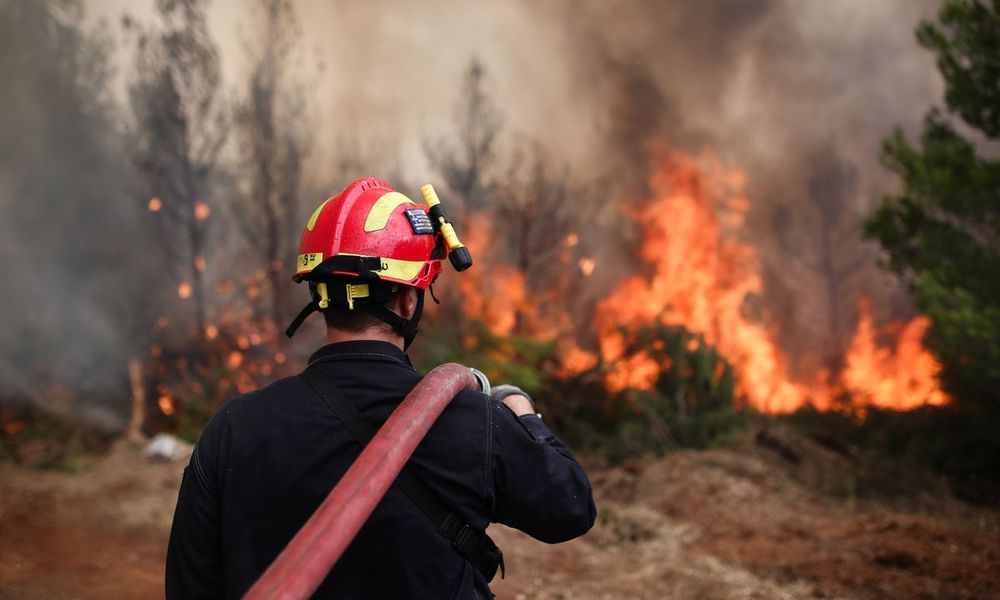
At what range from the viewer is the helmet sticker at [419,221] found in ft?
7.20

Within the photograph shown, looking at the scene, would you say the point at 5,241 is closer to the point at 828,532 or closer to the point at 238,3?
the point at 238,3

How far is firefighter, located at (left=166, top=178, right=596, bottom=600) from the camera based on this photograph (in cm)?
185

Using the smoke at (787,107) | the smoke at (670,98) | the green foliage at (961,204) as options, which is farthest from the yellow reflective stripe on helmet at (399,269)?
the smoke at (787,107)

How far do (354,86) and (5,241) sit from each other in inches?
458

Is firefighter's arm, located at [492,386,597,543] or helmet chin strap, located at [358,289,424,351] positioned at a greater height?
helmet chin strap, located at [358,289,424,351]

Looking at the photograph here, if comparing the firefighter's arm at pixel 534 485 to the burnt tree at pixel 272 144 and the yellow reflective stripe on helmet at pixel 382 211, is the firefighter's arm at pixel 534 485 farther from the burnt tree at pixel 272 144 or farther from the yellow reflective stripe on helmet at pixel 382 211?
the burnt tree at pixel 272 144

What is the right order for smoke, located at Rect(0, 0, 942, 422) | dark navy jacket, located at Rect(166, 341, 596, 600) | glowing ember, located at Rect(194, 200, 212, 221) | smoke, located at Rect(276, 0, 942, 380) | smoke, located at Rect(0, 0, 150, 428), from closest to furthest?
1. dark navy jacket, located at Rect(166, 341, 596, 600)
2. smoke, located at Rect(0, 0, 150, 428)
3. glowing ember, located at Rect(194, 200, 212, 221)
4. smoke, located at Rect(0, 0, 942, 422)
5. smoke, located at Rect(276, 0, 942, 380)

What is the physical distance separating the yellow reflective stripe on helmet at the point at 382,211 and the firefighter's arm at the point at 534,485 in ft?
2.13

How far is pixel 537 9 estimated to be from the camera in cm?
2341

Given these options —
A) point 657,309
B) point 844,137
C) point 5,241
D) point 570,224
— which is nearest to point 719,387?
point 657,309

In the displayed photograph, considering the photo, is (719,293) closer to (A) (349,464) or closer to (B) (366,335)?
(B) (366,335)

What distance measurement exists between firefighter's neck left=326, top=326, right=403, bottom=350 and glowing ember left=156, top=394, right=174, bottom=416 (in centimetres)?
1128

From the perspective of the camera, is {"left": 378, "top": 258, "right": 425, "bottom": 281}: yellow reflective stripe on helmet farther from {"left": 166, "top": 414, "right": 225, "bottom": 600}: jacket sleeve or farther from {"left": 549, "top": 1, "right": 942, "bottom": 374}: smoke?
{"left": 549, "top": 1, "right": 942, "bottom": 374}: smoke

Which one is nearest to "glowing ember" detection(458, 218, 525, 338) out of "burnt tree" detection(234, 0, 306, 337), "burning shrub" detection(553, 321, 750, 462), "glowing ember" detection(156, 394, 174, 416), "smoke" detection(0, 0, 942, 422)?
"smoke" detection(0, 0, 942, 422)
